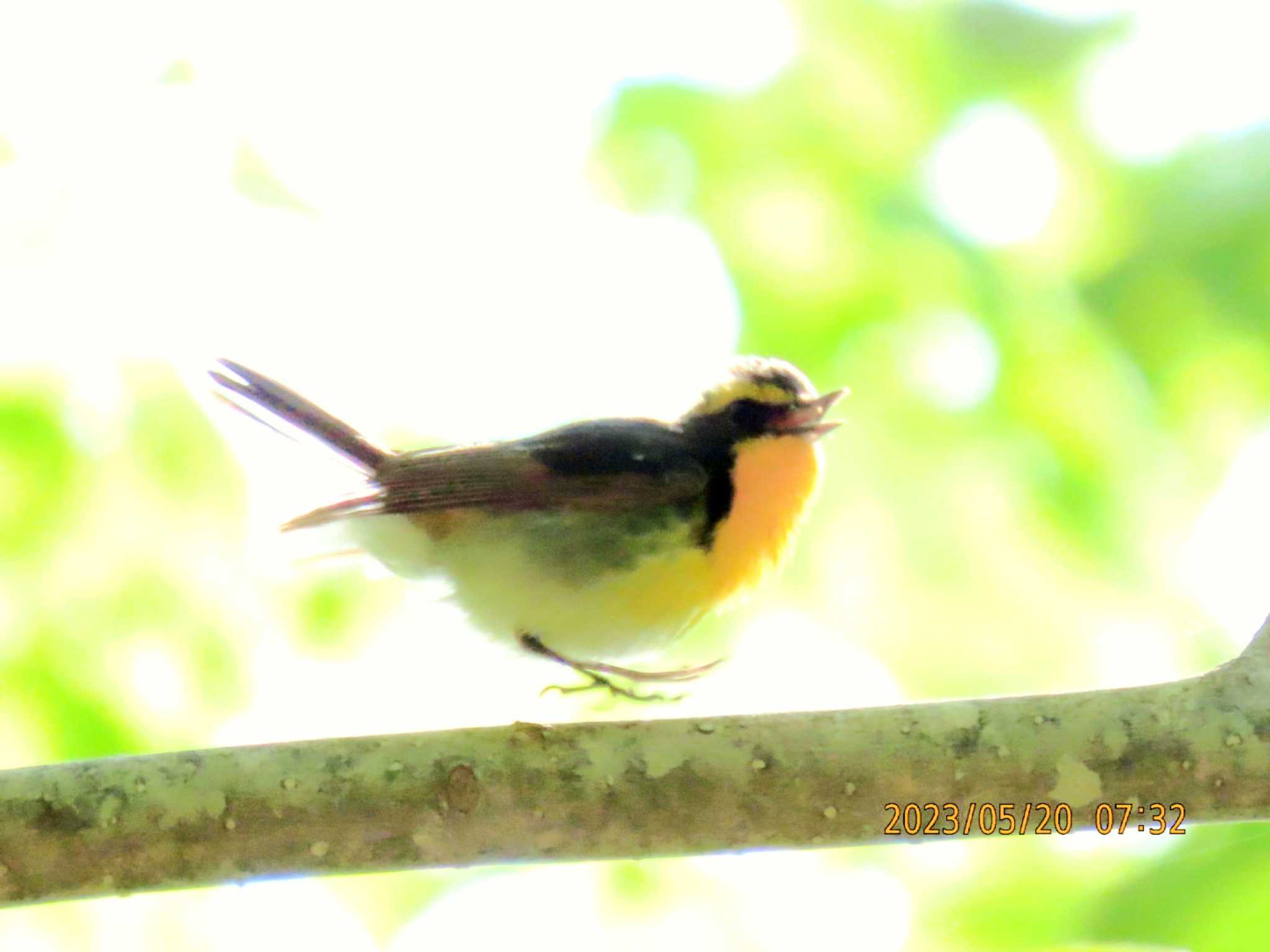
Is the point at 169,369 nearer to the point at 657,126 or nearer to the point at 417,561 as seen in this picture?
the point at 417,561

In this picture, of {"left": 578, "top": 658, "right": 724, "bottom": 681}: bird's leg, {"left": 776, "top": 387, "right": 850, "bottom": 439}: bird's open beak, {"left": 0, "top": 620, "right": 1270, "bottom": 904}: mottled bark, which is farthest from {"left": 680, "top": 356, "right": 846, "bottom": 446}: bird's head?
{"left": 0, "top": 620, "right": 1270, "bottom": 904}: mottled bark

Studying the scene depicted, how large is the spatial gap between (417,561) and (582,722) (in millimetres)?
1398

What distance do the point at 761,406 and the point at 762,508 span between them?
489 millimetres

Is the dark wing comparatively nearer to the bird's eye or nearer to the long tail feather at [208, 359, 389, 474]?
the long tail feather at [208, 359, 389, 474]

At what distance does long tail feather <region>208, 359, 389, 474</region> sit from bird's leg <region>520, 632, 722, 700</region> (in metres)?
0.76

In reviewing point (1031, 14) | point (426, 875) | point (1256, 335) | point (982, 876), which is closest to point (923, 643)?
point (982, 876)

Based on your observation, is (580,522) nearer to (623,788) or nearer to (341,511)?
(341,511)

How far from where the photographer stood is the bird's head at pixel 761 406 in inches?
172

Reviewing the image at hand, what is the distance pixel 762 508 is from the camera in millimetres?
4113

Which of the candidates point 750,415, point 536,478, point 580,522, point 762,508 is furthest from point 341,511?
point 750,415

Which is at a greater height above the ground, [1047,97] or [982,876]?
[1047,97]

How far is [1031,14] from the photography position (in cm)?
563

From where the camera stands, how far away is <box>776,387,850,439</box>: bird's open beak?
4340mm

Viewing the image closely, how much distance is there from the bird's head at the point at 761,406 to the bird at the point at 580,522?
0.12 feet
